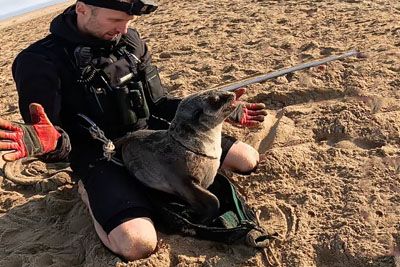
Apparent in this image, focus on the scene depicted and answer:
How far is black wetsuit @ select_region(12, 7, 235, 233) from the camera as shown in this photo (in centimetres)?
329

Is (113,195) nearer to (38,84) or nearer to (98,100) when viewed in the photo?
(98,100)

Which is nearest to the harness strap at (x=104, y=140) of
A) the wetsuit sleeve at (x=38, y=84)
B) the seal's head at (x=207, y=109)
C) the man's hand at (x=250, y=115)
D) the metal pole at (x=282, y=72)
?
the wetsuit sleeve at (x=38, y=84)

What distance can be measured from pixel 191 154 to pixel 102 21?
3.42 ft

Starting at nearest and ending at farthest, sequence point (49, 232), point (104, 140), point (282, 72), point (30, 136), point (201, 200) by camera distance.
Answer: point (30, 136) < point (201, 200) < point (104, 140) < point (49, 232) < point (282, 72)

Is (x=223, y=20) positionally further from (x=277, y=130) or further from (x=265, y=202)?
(x=265, y=202)

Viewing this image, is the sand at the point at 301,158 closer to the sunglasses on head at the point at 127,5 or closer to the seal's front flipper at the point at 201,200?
the seal's front flipper at the point at 201,200

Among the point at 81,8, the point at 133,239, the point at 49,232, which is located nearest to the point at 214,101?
the point at 133,239

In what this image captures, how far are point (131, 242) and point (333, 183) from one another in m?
1.44

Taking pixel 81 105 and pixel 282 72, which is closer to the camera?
pixel 81 105

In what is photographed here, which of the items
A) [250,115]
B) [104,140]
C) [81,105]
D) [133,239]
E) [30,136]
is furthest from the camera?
[250,115]

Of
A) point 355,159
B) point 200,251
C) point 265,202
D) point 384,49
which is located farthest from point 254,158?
point 384,49

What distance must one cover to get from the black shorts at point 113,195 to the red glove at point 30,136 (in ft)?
1.51

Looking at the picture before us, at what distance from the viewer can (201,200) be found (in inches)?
127

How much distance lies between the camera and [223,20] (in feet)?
25.2
